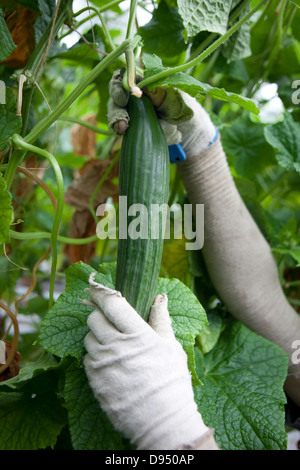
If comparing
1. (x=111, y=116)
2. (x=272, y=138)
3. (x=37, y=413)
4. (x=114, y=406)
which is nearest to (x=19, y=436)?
(x=37, y=413)

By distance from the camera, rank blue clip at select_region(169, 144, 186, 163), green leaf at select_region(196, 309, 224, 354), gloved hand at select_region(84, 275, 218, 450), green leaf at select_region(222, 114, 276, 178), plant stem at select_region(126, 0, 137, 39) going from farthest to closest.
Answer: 1. green leaf at select_region(222, 114, 276, 178)
2. green leaf at select_region(196, 309, 224, 354)
3. blue clip at select_region(169, 144, 186, 163)
4. plant stem at select_region(126, 0, 137, 39)
5. gloved hand at select_region(84, 275, 218, 450)

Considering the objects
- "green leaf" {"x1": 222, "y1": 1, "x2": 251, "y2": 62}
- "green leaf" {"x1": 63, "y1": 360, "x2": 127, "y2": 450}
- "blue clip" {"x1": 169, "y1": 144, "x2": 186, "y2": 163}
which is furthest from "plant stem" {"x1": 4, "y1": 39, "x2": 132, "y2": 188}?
"green leaf" {"x1": 222, "y1": 1, "x2": 251, "y2": 62}

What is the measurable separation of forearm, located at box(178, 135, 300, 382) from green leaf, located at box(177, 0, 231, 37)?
220 millimetres

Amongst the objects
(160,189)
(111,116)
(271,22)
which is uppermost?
(271,22)

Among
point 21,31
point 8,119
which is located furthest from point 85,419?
point 21,31

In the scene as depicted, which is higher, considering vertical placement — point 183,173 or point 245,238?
point 183,173

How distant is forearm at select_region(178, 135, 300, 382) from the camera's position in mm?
868

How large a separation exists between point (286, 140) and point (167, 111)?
0.44 metres

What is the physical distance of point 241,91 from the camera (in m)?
1.23

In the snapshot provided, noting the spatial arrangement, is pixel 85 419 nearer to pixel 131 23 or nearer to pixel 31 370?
pixel 31 370

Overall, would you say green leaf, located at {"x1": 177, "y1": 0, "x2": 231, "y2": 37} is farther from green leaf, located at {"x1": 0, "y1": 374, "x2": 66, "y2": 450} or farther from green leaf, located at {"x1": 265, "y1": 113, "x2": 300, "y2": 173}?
green leaf, located at {"x1": 0, "y1": 374, "x2": 66, "y2": 450}

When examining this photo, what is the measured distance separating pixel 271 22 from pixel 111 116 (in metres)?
0.69

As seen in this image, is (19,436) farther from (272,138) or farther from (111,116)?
(272,138)
